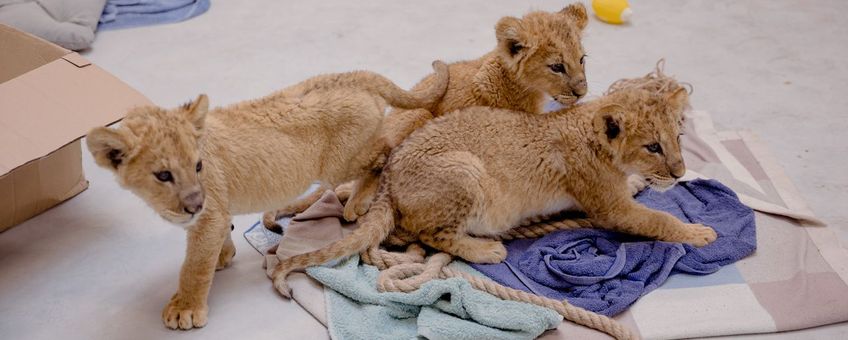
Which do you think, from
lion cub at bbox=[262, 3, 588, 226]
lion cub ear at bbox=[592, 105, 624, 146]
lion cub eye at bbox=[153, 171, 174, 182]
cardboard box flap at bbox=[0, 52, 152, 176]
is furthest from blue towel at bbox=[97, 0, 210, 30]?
lion cub ear at bbox=[592, 105, 624, 146]

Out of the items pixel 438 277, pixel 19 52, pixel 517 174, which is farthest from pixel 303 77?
pixel 438 277

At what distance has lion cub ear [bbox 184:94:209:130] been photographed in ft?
11.2

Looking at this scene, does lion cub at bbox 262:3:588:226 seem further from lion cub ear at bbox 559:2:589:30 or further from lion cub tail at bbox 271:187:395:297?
lion cub tail at bbox 271:187:395:297

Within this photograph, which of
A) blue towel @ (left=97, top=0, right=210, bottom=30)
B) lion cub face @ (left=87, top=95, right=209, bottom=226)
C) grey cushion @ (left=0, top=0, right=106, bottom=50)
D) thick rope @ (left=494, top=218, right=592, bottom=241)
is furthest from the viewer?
blue towel @ (left=97, top=0, right=210, bottom=30)

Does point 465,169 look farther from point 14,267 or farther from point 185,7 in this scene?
point 185,7

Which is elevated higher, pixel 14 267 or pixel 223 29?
pixel 223 29

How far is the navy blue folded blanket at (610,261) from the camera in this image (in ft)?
12.7

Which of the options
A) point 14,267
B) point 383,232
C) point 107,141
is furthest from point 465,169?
point 14,267

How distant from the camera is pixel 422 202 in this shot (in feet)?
12.9

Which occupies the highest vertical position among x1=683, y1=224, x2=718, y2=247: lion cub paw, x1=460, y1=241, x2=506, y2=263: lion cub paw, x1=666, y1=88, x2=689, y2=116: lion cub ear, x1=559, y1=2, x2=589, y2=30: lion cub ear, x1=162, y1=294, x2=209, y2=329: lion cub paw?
x1=559, y1=2, x2=589, y2=30: lion cub ear

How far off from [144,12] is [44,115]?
3167mm

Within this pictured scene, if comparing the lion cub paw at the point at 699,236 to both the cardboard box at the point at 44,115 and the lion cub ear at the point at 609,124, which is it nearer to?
the lion cub ear at the point at 609,124

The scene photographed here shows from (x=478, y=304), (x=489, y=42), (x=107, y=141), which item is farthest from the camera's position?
(x=489, y=42)

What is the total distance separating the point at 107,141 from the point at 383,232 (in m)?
→ 1.42
